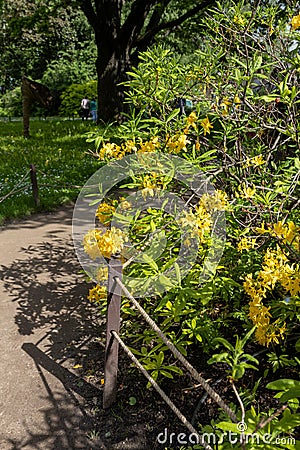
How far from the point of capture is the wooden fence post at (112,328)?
7.89 ft

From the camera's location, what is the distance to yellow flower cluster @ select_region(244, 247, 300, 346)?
2.05m

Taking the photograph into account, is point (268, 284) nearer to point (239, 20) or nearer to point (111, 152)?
point (111, 152)

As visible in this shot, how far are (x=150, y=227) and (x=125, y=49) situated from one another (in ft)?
30.7

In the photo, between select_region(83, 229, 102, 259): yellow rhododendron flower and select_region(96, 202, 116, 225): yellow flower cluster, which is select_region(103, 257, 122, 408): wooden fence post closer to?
select_region(83, 229, 102, 259): yellow rhododendron flower

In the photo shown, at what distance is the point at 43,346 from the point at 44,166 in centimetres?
637

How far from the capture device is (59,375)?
2.94 m

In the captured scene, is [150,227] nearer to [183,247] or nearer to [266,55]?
[183,247]

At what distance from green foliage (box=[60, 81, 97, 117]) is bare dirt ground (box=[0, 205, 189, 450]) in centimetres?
2058

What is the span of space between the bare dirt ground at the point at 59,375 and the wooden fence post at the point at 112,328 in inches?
4.1

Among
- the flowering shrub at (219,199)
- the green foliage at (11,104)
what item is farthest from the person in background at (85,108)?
the flowering shrub at (219,199)

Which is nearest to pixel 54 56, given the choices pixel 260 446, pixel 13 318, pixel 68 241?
pixel 68 241

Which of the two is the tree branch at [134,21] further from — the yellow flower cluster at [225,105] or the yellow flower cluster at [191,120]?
the yellow flower cluster at [191,120]

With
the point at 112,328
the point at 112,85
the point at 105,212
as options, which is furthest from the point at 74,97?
the point at 112,328
